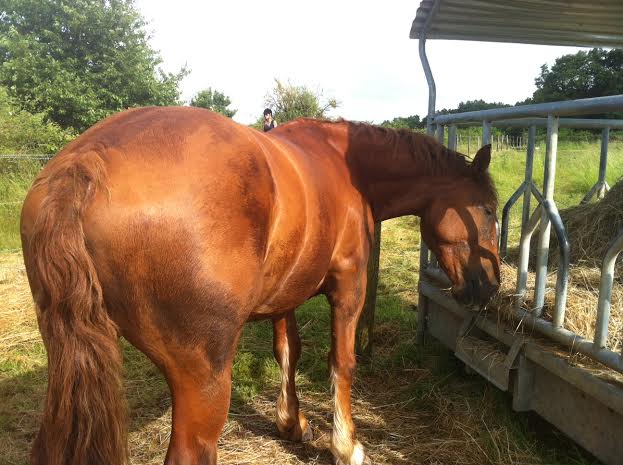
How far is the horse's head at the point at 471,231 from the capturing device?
265 centimetres

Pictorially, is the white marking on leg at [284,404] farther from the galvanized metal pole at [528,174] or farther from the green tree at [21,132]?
the green tree at [21,132]

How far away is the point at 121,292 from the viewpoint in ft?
4.54

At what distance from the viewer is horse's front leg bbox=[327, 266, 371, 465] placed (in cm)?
253

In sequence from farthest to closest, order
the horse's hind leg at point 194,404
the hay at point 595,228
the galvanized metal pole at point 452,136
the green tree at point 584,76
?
the green tree at point 584,76, the galvanized metal pole at point 452,136, the hay at point 595,228, the horse's hind leg at point 194,404

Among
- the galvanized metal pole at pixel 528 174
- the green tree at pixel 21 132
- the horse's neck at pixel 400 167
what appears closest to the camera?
the galvanized metal pole at pixel 528 174

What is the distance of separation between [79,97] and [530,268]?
57.4ft

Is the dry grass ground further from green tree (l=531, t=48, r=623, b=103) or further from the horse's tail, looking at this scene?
green tree (l=531, t=48, r=623, b=103)

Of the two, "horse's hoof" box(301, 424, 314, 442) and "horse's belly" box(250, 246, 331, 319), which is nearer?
"horse's belly" box(250, 246, 331, 319)

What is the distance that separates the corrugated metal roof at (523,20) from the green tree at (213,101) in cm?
4444

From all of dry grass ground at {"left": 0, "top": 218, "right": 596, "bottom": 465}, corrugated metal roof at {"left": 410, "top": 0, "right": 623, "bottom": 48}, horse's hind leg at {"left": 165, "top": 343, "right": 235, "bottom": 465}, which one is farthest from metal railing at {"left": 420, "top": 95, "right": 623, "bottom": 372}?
horse's hind leg at {"left": 165, "top": 343, "right": 235, "bottom": 465}

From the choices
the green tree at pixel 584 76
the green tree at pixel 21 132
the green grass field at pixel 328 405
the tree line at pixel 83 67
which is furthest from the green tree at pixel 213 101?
the green grass field at pixel 328 405

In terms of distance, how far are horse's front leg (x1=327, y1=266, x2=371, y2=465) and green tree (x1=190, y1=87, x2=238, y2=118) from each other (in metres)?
45.8

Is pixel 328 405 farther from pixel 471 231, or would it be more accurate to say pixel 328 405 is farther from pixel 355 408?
pixel 471 231

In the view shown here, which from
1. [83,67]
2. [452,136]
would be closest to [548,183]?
[452,136]
